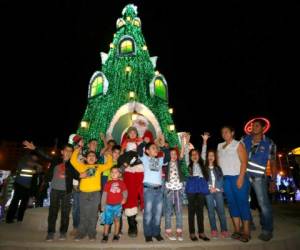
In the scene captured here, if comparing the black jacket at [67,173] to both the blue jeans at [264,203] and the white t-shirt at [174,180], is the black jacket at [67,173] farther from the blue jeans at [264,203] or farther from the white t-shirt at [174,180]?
the blue jeans at [264,203]

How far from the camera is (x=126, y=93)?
1623 centimetres

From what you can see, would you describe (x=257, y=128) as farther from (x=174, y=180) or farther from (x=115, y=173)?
(x=115, y=173)

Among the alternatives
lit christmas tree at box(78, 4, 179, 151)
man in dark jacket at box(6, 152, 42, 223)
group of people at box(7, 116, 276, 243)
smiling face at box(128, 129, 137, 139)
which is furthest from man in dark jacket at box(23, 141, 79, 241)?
lit christmas tree at box(78, 4, 179, 151)

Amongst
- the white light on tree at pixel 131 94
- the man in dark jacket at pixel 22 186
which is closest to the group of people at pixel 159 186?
the man in dark jacket at pixel 22 186

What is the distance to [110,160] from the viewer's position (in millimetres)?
5434

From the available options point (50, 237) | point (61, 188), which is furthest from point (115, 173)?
point (50, 237)

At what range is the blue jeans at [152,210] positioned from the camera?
480cm

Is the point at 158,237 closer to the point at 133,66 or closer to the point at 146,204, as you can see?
the point at 146,204

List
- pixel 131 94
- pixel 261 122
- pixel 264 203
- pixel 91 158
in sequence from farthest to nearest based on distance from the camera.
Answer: pixel 131 94, pixel 91 158, pixel 261 122, pixel 264 203

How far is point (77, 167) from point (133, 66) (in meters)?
12.6

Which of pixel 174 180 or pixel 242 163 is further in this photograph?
pixel 174 180

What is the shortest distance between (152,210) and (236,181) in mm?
1532

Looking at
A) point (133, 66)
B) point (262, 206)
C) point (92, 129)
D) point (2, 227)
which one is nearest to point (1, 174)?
point (92, 129)

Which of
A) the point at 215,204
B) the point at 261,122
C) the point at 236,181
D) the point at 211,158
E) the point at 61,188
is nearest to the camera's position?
the point at 236,181
